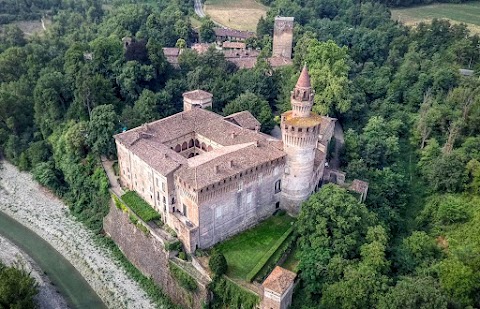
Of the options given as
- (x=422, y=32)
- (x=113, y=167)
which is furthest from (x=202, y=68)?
(x=422, y=32)

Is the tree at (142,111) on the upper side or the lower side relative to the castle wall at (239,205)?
upper

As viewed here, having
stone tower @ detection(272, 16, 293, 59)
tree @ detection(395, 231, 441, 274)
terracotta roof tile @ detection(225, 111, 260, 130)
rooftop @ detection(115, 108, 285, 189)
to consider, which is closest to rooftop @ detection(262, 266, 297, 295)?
rooftop @ detection(115, 108, 285, 189)

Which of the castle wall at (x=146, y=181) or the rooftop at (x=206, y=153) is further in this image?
the castle wall at (x=146, y=181)

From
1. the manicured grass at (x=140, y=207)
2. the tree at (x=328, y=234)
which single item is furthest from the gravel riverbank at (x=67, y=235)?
the tree at (x=328, y=234)

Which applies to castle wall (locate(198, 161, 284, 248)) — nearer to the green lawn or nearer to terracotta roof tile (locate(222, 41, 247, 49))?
the green lawn

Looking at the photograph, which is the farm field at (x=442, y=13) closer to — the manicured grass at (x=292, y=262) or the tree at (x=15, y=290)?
the manicured grass at (x=292, y=262)

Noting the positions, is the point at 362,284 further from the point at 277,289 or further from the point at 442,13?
the point at 442,13

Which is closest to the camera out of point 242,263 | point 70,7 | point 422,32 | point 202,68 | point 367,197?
point 242,263

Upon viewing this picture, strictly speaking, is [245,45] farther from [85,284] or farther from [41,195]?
[85,284]
